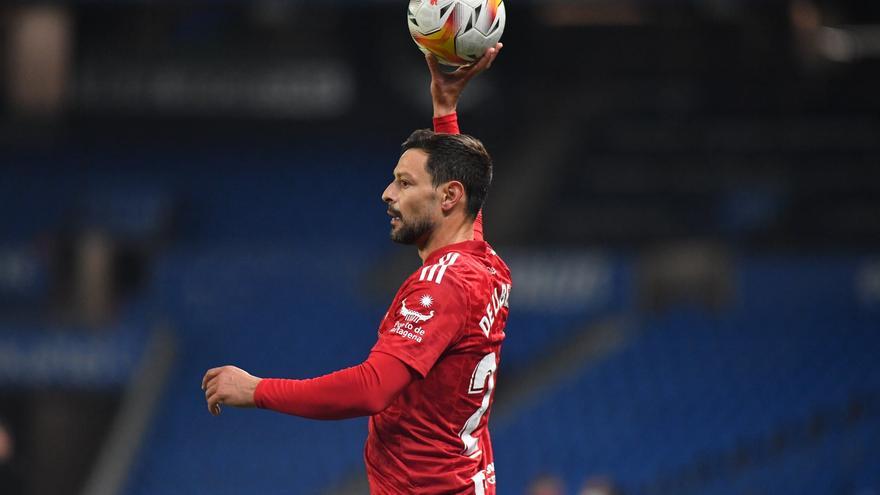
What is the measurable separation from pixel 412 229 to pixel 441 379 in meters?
0.52

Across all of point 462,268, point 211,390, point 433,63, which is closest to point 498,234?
point 433,63

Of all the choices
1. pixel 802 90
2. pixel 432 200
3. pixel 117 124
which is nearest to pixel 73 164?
pixel 117 124

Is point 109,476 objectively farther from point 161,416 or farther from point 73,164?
point 73,164

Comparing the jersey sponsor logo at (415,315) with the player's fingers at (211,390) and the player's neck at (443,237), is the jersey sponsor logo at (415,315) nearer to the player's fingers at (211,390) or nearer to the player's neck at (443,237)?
the player's neck at (443,237)

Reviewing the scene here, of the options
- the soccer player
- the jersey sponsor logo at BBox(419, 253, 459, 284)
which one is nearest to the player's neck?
the soccer player

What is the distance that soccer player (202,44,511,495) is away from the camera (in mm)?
3707

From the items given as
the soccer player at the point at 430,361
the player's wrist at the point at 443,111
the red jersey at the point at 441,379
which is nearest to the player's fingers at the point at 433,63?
the player's wrist at the point at 443,111

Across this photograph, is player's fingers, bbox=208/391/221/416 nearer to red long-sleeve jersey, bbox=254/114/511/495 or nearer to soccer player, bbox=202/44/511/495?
soccer player, bbox=202/44/511/495

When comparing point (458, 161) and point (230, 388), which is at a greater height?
point (458, 161)

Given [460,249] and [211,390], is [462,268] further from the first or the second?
[211,390]

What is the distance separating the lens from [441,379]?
4.02 meters

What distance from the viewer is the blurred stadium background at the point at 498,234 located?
50.3 ft

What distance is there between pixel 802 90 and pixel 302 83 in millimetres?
8030

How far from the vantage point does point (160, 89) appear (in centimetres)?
2005
